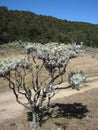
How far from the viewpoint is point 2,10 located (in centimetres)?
6662

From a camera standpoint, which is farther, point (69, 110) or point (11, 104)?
point (11, 104)

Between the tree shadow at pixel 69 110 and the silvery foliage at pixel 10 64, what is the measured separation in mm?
4258

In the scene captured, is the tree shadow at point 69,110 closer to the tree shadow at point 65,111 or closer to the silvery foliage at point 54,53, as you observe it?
the tree shadow at point 65,111

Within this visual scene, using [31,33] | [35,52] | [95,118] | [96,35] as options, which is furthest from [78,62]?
[96,35]

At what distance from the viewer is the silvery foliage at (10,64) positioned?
47.9ft

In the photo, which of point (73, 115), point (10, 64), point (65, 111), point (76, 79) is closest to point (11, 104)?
point (65, 111)

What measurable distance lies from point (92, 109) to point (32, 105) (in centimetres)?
492

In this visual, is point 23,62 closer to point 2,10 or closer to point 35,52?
point 35,52

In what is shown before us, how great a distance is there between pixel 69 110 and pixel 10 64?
598 cm

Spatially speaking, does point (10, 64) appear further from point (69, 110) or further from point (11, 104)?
point (11, 104)

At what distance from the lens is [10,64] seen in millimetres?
14703

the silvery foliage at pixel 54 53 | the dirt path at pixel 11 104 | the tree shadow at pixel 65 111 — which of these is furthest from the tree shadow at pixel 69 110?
the silvery foliage at pixel 54 53

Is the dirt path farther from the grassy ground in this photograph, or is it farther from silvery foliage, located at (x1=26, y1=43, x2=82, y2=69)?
silvery foliage, located at (x1=26, y1=43, x2=82, y2=69)

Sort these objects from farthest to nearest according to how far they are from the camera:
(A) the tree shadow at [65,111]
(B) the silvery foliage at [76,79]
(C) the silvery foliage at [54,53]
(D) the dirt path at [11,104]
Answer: (D) the dirt path at [11,104] → (A) the tree shadow at [65,111] → (B) the silvery foliage at [76,79] → (C) the silvery foliage at [54,53]
